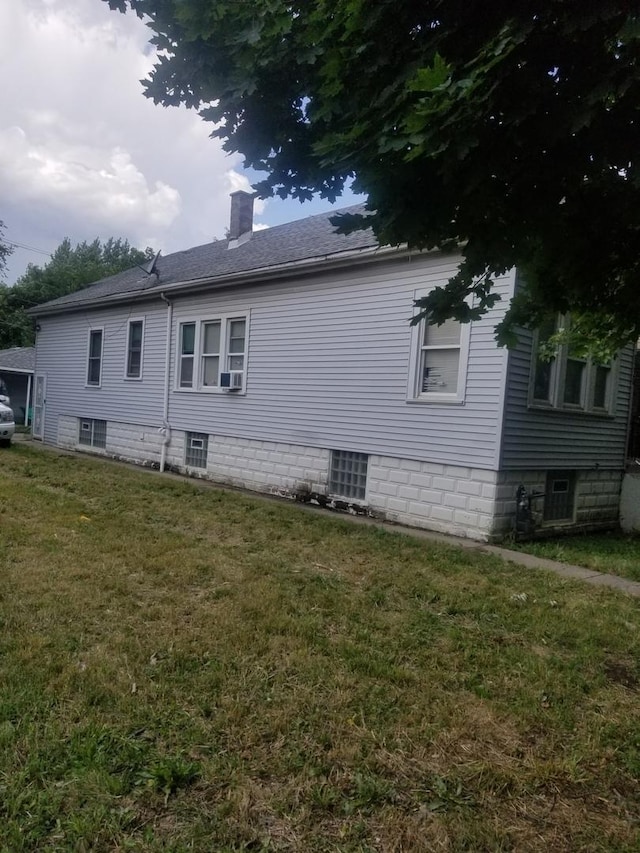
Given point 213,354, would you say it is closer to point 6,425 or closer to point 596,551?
point 6,425

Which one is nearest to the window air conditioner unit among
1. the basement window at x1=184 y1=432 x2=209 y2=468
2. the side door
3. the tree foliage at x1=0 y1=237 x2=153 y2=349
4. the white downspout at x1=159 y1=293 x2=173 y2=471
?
the basement window at x1=184 y1=432 x2=209 y2=468

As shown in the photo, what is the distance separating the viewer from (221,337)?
38.9 feet

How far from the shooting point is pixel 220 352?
Answer: 1186cm

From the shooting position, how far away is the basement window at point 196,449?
40.3 ft

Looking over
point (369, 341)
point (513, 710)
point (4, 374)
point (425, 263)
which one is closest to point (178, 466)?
point (369, 341)

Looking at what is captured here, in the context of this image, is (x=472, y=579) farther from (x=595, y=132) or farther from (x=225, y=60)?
(x=225, y=60)

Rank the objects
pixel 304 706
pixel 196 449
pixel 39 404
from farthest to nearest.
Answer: pixel 39 404 < pixel 196 449 < pixel 304 706

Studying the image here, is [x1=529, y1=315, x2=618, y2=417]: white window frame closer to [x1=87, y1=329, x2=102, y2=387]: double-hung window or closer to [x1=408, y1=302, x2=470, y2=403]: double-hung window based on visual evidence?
[x1=408, y1=302, x2=470, y2=403]: double-hung window

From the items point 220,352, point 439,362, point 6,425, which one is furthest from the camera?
point 6,425

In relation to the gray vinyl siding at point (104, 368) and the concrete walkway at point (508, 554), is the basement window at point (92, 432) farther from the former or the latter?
the concrete walkway at point (508, 554)

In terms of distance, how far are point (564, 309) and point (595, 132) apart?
1200mm

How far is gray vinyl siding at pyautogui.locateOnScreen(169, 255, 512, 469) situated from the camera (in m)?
7.91

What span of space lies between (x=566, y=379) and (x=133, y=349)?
31.8 feet

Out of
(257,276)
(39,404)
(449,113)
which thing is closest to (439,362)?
(257,276)
